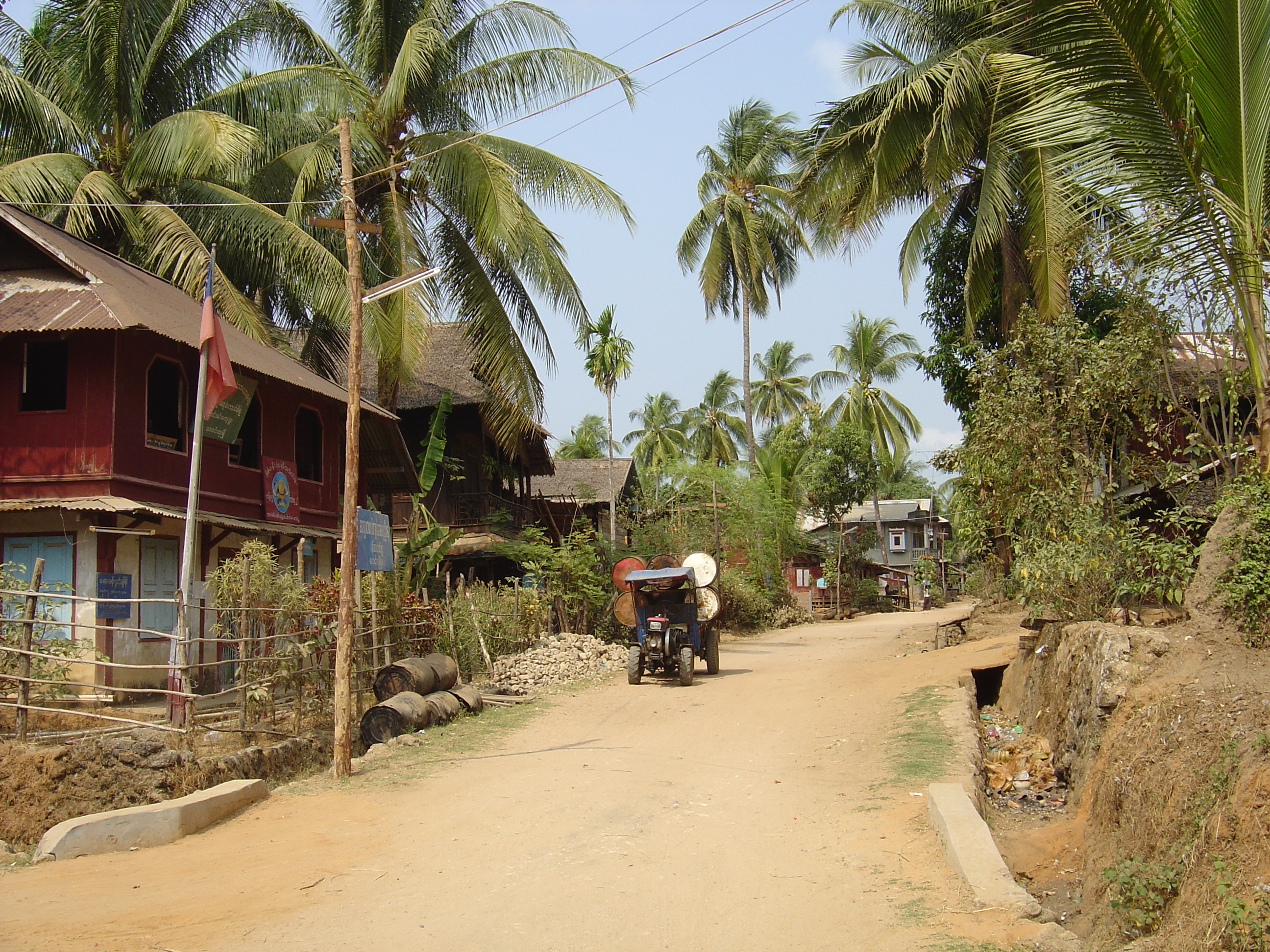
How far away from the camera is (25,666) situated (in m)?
8.70

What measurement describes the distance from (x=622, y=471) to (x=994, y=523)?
2327 centimetres

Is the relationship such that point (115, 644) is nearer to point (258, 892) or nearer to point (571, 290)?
point (258, 892)

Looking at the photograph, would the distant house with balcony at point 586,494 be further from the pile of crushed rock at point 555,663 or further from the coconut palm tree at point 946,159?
the coconut palm tree at point 946,159

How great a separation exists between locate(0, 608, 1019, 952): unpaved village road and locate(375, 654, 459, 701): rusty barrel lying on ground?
6.68 feet

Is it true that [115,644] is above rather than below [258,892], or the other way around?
above

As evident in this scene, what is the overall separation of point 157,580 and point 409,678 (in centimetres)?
464

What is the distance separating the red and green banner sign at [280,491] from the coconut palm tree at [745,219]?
66.5 feet

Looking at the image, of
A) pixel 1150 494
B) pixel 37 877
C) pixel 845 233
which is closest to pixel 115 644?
pixel 37 877

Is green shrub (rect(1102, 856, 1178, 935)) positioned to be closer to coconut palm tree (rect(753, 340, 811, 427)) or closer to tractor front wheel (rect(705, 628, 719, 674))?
tractor front wheel (rect(705, 628, 719, 674))

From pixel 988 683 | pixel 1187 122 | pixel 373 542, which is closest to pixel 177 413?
pixel 373 542

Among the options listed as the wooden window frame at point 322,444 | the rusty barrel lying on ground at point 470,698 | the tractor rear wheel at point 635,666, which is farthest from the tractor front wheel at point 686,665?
the wooden window frame at point 322,444

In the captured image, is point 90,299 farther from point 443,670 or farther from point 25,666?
point 443,670

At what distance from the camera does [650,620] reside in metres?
16.5

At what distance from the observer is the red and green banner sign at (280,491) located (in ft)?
56.5
